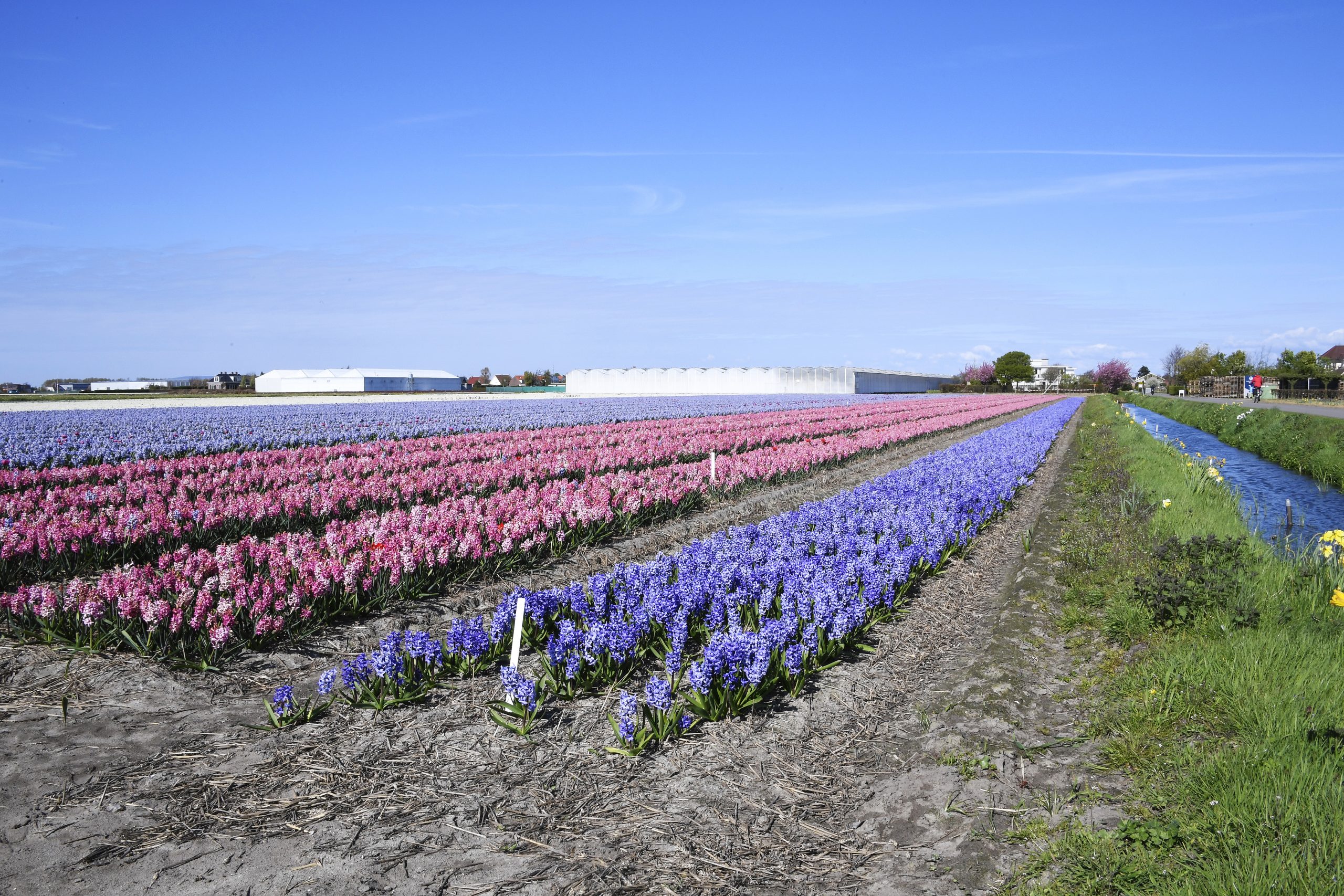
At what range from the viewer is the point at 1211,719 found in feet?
14.2

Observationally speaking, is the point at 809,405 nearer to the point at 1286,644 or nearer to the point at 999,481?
the point at 999,481

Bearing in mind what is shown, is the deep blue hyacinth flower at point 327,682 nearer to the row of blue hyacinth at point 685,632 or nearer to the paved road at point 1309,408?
the row of blue hyacinth at point 685,632

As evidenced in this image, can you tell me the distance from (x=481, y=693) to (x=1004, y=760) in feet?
11.1

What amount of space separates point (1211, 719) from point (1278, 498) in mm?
14974

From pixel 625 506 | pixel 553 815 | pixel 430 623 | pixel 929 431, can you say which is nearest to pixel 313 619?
pixel 430 623

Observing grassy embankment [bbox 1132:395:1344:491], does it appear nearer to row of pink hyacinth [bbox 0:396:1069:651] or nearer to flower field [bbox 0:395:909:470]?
row of pink hyacinth [bbox 0:396:1069:651]

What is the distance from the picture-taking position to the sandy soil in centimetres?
347

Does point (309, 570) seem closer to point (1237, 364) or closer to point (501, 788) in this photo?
point (501, 788)

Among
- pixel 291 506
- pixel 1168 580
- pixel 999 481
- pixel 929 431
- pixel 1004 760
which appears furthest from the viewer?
pixel 929 431

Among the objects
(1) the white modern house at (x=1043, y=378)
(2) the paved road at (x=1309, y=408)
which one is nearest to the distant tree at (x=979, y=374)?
(1) the white modern house at (x=1043, y=378)

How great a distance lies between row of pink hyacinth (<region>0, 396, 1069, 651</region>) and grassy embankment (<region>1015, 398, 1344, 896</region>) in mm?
5628

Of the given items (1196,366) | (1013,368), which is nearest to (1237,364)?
(1196,366)

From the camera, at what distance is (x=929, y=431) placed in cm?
2766

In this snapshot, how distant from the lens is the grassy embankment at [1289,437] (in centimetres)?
1831
